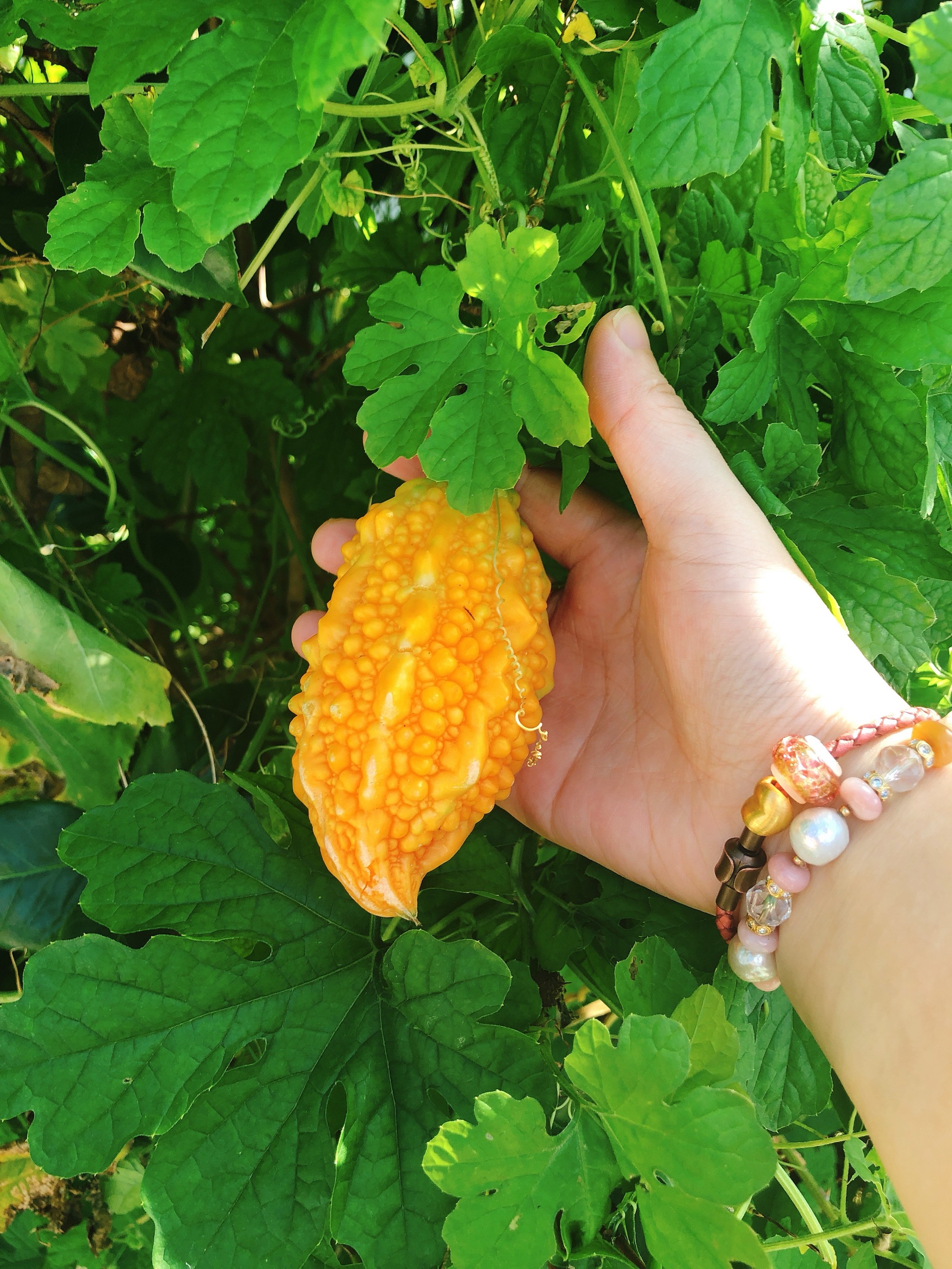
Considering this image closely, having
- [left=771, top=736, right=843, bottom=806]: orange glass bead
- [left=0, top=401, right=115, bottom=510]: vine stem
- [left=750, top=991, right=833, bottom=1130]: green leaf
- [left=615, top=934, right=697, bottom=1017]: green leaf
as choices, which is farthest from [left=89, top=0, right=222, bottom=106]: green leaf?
[left=750, top=991, right=833, bottom=1130]: green leaf

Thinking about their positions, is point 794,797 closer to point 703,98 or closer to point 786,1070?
point 786,1070

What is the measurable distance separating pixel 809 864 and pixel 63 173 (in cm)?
125

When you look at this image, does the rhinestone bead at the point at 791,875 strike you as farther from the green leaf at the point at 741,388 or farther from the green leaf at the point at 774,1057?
the green leaf at the point at 741,388

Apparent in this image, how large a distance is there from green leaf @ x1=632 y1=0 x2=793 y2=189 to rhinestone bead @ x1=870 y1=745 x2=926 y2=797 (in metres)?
0.58

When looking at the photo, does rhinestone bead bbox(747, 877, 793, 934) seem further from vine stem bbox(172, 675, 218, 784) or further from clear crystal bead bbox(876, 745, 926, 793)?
vine stem bbox(172, 675, 218, 784)

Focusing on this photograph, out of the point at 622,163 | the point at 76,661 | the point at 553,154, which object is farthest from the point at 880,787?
the point at 76,661

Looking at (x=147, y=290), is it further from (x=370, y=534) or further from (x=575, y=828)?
(x=575, y=828)

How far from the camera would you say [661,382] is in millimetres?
1070

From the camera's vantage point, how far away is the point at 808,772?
0.96m

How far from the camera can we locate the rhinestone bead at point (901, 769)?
36.0 inches

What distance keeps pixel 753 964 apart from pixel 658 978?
0.11m

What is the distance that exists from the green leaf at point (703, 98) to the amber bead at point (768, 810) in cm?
61

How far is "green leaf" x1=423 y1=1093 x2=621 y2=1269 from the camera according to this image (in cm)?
85

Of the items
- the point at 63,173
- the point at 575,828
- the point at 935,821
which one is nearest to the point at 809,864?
the point at 935,821
